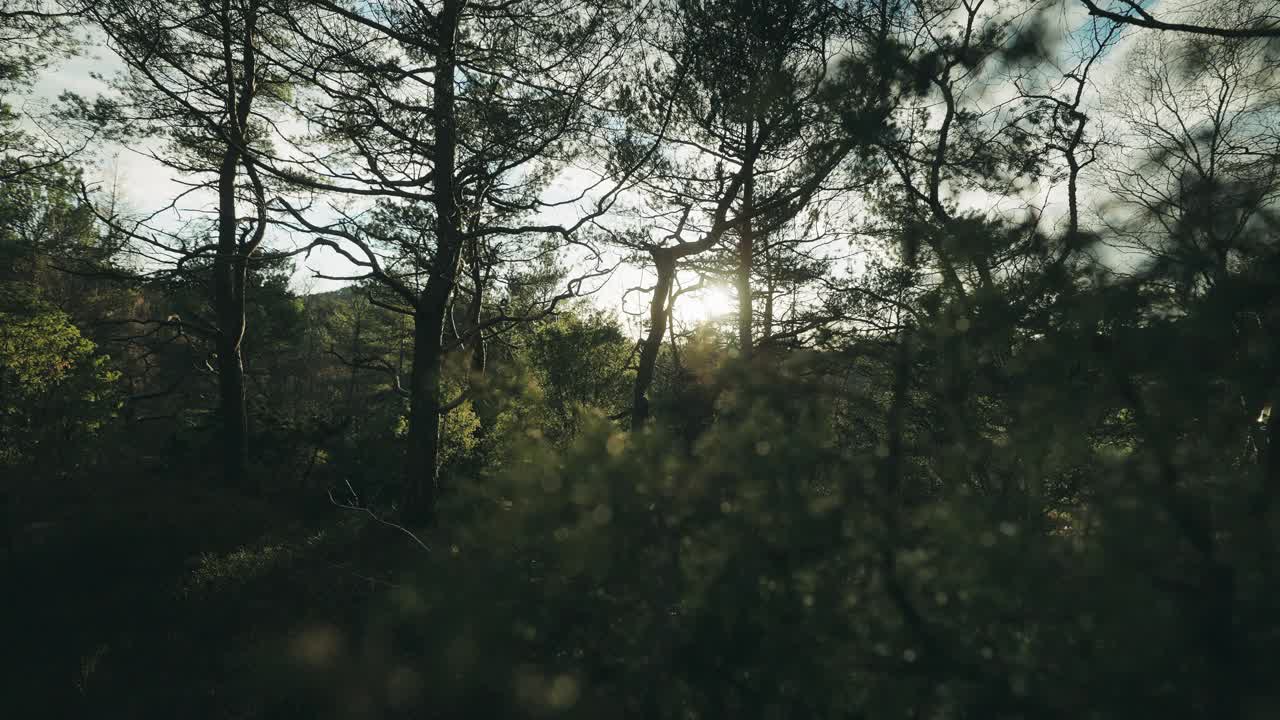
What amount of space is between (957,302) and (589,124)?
5.17 m

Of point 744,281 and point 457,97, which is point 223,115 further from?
point 744,281

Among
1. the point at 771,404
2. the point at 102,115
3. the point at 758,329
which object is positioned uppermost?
the point at 102,115

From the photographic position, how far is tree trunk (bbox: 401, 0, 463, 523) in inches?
238

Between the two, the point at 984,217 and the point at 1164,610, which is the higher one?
the point at 984,217

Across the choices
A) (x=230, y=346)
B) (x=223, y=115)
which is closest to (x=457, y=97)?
(x=223, y=115)

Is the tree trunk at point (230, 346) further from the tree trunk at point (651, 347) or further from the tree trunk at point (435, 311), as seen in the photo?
the tree trunk at point (651, 347)

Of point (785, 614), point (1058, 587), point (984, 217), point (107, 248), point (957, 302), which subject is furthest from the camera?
point (107, 248)

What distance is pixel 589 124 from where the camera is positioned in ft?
19.9

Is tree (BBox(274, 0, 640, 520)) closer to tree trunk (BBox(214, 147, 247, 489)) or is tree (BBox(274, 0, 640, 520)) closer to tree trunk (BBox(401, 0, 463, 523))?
tree trunk (BBox(401, 0, 463, 523))

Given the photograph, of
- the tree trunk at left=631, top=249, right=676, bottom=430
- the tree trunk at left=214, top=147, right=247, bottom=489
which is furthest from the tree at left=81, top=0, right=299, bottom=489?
the tree trunk at left=631, top=249, right=676, bottom=430

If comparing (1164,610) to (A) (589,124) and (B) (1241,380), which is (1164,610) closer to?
(B) (1241,380)

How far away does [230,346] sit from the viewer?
36.1 feet

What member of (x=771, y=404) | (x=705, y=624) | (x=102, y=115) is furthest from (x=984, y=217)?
(x=102, y=115)

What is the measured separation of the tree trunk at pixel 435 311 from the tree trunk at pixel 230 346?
4960mm
